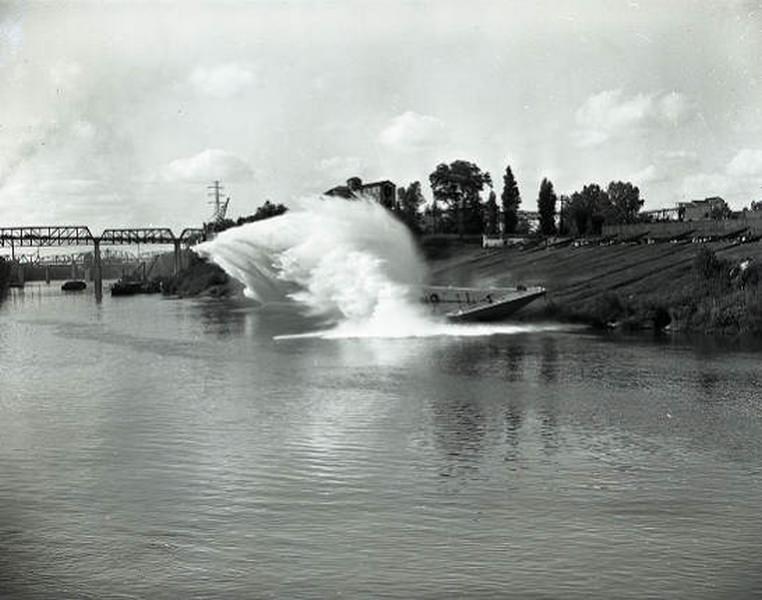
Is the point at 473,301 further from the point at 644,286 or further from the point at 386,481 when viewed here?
the point at 386,481

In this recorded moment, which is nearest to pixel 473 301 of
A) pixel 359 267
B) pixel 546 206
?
pixel 359 267

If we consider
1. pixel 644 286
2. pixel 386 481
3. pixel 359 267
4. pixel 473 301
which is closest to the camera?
pixel 386 481

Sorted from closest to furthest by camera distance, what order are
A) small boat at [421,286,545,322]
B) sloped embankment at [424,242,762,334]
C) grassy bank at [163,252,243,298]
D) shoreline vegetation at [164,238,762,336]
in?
sloped embankment at [424,242,762,334], shoreline vegetation at [164,238,762,336], small boat at [421,286,545,322], grassy bank at [163,252,243,298]

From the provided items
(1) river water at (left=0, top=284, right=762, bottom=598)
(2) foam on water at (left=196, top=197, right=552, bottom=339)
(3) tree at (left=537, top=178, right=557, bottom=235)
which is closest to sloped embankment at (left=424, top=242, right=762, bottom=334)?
(2) foam on water at (left=196, top=197, right=552, bottom=339)

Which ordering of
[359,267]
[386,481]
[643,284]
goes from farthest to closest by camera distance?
[643,284]
[359,267]
[386,481]

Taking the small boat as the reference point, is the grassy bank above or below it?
above

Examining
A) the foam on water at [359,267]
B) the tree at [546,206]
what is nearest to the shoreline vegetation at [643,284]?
the foam on water at [359,267]

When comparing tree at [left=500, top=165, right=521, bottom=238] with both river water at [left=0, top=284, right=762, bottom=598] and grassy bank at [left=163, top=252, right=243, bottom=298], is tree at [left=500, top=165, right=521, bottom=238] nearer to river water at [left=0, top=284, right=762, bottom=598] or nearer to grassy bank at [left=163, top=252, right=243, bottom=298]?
grassy bank at [left=163, top=252, right=243, bottom=298]

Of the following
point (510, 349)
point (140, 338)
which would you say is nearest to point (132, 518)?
point (510, 349)
